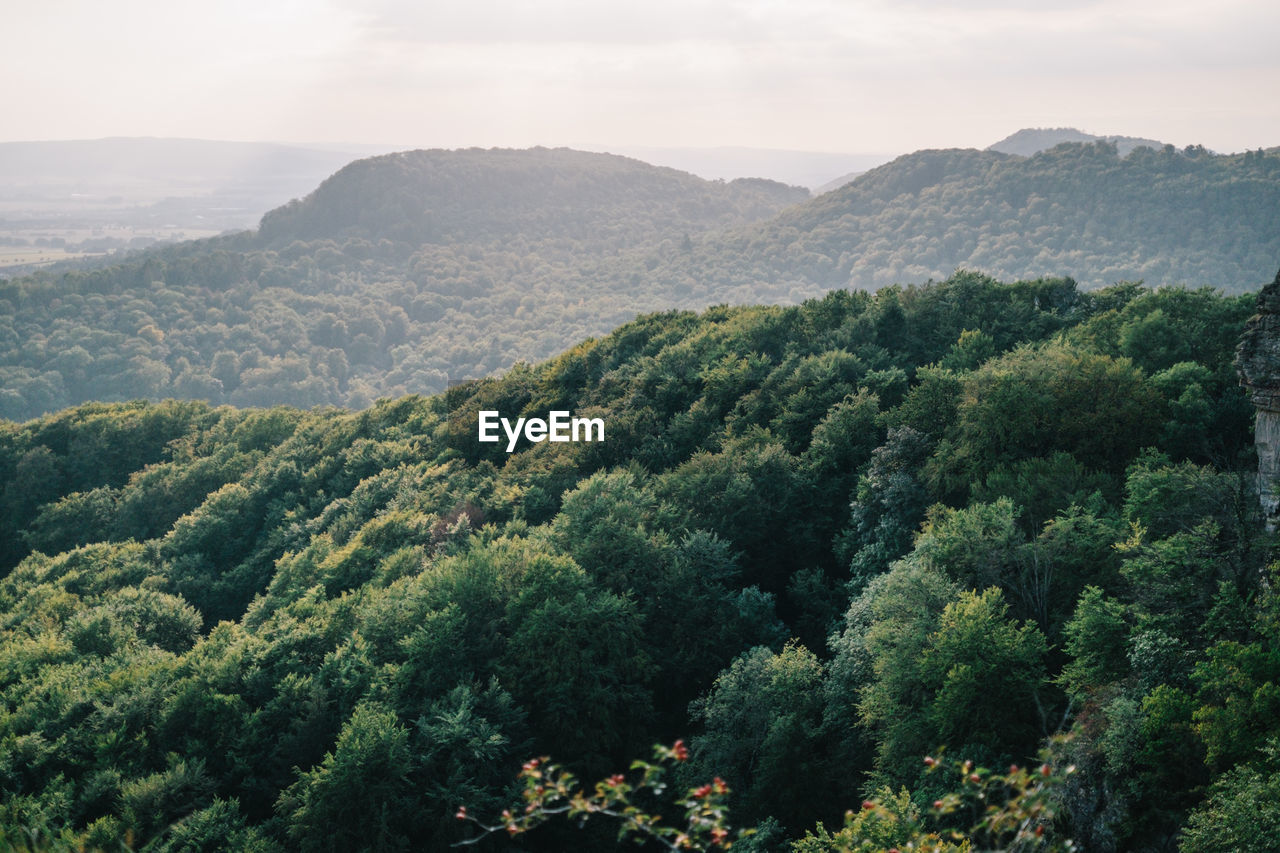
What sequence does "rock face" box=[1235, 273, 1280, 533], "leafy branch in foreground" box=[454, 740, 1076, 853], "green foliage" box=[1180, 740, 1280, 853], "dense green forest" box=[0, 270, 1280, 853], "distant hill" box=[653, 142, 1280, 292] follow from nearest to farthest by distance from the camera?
"leafy branch in foreground" box=[454, 740, 1076, 853], "green foliage" box=[1180, 740, 1280, 853], "dense green forest" box=[0, 270, 1280, 853], "rock face" box=[1235, 273, 1280, 533], "distant hill" box=[653, 142, 1280, 292]

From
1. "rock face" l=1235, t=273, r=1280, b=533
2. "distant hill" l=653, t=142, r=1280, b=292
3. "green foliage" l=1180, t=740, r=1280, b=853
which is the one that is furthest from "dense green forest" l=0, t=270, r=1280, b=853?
"distant hill" l=653, t=142, r=1280, b=292

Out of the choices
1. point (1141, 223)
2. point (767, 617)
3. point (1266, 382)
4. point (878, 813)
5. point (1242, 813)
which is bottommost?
point (767, 617)

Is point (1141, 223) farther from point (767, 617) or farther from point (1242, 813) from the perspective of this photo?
point (1242, 813)

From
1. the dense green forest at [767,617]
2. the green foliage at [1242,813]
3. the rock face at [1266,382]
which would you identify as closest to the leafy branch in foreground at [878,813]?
the dense green forest at [767,617]

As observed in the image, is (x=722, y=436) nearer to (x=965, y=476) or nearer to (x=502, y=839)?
(x=965, y=476)

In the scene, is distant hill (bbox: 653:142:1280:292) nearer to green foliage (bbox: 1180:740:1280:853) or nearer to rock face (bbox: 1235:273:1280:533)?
rock face (bbox: 1235:273:1280:533)

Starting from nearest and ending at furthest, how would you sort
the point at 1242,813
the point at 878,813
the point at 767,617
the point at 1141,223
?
the point at 878,813 < the point at 1242,813 < the point at 767,617 < the point at 1141,223

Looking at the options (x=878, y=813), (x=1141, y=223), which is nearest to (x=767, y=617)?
(x=878, y=813)
